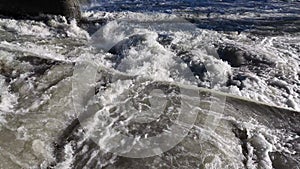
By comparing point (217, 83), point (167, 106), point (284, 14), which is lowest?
point (284, 14)

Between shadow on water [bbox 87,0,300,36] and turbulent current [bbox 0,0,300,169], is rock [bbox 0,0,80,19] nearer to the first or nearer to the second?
turbulent current [bbox 0,0,300,169]

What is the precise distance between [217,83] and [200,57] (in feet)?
3.16

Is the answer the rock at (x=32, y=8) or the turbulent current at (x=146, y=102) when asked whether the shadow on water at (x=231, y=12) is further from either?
the rock at (x=32, y=8)

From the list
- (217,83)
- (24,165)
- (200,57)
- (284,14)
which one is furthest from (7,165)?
(284,14)

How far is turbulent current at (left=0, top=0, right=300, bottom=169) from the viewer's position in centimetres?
464

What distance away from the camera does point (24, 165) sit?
445cm

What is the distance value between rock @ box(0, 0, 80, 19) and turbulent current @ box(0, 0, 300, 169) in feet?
3.29

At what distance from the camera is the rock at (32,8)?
9.81 metres

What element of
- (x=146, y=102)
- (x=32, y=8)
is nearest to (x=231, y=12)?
(x=32, y=8)

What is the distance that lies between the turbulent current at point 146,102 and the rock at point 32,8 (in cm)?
100

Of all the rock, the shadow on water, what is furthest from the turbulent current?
the shadow on water

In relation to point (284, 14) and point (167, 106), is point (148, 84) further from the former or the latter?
point (284, 14)

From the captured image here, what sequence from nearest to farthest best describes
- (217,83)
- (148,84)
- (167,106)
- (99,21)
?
(167,106) < (148,84) < (217,83) < (99,21)

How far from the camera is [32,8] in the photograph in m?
9.81
